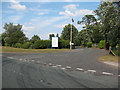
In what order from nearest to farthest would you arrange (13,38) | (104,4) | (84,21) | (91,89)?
(91,89) → (104,4) → (13,38) → (84,21)

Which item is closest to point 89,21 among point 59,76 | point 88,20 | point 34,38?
point 88,20

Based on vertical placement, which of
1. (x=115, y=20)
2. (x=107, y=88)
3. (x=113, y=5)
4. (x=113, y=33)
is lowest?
(x=107, y=88)

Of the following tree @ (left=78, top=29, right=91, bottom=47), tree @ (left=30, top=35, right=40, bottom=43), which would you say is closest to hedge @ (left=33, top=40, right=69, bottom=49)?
tree @ (left=30, top=35, right=40, bottom=43)

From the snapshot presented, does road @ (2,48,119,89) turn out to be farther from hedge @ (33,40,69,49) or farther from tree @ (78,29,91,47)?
tree @ (78,29,91,47)

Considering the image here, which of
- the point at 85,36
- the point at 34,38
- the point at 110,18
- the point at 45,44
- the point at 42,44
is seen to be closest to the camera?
the point at 110,18

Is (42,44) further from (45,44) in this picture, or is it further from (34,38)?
(34,38)

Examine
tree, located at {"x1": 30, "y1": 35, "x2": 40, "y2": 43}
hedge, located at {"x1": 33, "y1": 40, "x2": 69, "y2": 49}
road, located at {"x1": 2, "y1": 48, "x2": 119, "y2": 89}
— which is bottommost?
road, located at {"x1": 2, "y1": 48, "x2": 119, "y2": 89}

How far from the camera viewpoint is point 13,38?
53.4 metres

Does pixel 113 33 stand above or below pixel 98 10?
below

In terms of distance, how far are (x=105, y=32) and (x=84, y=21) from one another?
51809mm

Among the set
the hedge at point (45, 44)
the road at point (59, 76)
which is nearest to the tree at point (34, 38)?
the hedge at point (45, 44)

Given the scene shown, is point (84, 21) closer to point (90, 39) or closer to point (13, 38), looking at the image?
point (90, 39)

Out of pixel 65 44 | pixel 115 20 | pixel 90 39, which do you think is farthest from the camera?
pixel 90 39

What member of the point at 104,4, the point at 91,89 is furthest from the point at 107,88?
the point at 104,4
